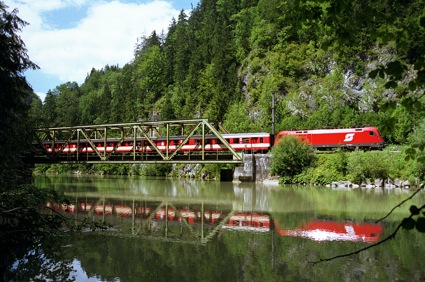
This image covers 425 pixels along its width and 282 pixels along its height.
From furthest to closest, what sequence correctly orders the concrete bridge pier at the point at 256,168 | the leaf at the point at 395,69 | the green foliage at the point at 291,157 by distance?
the concrete bridge pier at the point at 256,168 < the green foliage at the point at 291,157 < the leaf at the point at 395,69

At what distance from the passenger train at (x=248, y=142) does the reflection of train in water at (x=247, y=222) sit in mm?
20080

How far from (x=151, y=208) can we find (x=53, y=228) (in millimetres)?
9205

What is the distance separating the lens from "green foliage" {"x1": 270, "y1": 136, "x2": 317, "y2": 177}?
40906mm

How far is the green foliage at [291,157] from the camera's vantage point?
40906 millimetres

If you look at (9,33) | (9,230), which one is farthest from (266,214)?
(9,33)

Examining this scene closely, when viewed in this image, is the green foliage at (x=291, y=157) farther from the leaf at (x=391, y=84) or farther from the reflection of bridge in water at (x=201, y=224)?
the leaf at (x=391, y=84)

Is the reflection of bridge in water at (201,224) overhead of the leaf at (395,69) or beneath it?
beneath

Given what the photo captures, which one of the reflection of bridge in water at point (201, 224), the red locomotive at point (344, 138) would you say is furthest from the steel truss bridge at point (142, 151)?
the reflection of bridge in water at point (201, 224)

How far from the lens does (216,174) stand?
5334cm

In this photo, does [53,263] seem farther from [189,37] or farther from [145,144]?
[189,37]

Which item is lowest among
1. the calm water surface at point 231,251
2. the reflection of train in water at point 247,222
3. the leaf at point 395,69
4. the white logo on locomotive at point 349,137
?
the reflection of train in water at point 247,222

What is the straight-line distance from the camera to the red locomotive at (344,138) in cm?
4128

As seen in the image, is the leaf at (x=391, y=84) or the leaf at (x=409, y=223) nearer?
the leaf at (x=409, y=223)

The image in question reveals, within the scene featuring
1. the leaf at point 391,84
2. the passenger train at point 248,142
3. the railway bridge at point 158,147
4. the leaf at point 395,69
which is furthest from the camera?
the passenger train at point 248,142
